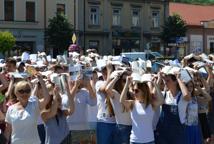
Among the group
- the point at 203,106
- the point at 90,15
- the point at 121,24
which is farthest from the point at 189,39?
the point at 203,106

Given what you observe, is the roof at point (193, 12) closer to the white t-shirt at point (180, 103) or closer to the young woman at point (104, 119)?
the young woman at point (104, 119)

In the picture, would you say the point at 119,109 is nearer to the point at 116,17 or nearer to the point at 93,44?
the point at 93,44

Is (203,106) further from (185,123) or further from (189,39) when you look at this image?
(189,39)

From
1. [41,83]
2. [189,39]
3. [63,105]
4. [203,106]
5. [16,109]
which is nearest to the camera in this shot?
[16,109]

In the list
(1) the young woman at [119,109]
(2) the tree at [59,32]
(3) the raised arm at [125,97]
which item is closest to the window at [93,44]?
(2) the tree at [59,32]

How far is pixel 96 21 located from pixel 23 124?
1747 inches

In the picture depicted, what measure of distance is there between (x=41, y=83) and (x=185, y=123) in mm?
2126

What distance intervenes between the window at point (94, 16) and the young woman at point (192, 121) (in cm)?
4232

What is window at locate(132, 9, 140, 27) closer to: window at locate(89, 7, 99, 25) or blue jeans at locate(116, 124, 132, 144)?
window at locate(89, 7, 99, 25)

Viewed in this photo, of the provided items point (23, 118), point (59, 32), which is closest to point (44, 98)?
point (23, 118)

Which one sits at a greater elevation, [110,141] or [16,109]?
[16,109]

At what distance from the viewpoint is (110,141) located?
8039 mm

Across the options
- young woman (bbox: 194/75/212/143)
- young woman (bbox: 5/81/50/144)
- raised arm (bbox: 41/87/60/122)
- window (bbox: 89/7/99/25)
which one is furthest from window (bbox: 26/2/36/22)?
young woman (bbox: 5/81/50/144)

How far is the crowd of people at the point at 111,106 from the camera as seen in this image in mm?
6469
